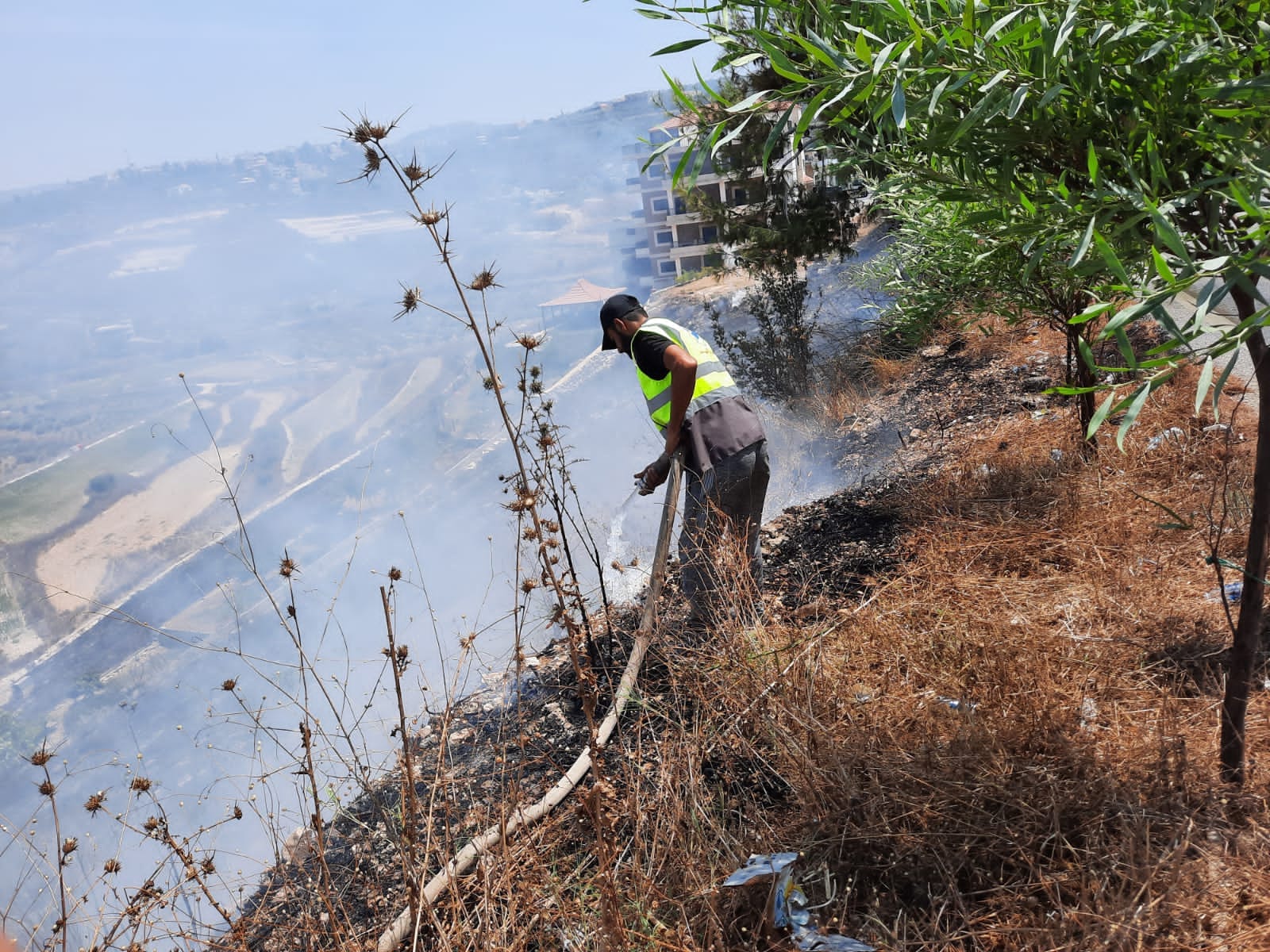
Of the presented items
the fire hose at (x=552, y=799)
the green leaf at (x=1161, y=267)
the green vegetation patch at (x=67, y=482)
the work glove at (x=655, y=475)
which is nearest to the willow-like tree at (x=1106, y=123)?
the green leaf at (x=1161, y=267)

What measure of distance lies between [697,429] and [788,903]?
7.50ft

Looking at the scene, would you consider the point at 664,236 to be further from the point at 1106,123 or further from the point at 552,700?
the point at 1106,123

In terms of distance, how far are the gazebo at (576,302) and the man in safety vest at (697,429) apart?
21.1m

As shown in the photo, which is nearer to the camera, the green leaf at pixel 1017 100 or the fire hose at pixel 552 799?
the green leaf at pixel 1017 100

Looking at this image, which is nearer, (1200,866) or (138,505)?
(1200,866)

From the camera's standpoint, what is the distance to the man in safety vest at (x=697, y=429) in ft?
12.3

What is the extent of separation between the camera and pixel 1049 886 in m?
1.97

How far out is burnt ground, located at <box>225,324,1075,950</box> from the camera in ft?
8.92

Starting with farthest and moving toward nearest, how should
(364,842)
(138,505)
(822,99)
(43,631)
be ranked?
(138,505)
(43,631)
(364,842)
(822,99)

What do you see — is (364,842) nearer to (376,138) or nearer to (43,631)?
(376,138)

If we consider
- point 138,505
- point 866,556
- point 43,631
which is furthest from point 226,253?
point 866,556

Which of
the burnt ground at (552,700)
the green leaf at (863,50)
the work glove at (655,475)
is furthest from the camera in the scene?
the work glove at (655,475)

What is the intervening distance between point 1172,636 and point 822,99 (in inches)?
91.3

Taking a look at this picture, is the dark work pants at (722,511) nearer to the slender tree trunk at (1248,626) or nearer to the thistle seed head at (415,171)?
the slender tree trunk at (1248,626)
